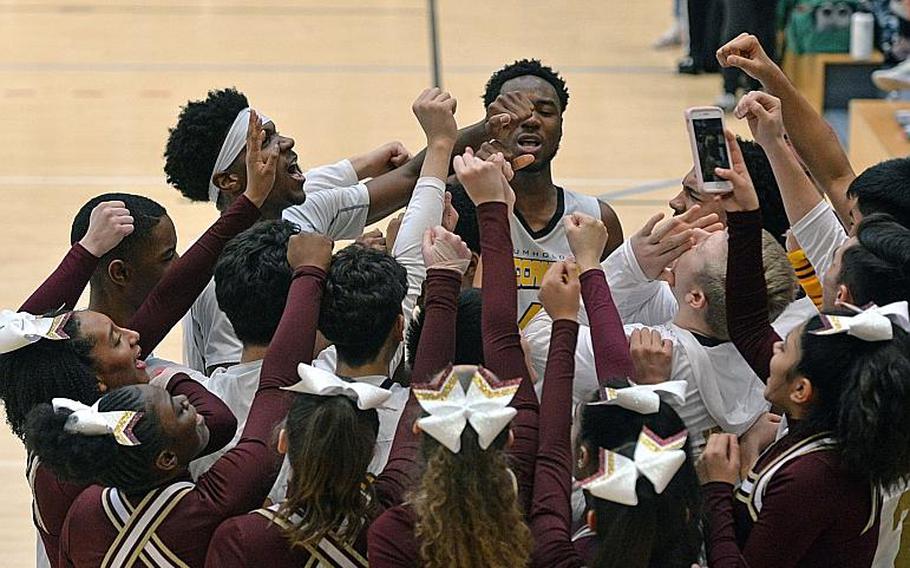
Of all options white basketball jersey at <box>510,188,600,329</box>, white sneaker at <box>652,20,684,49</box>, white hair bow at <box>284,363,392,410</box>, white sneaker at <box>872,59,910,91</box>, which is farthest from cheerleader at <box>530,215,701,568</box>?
white sneaker at <box>652,20,684,49</box>

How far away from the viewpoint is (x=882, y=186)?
3291mm

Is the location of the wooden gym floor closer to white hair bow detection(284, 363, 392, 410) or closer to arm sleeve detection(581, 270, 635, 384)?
arm sleeve detection(581, 270, 635, 384)

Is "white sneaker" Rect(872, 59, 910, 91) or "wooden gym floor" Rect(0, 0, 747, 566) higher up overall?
"white sneaker" Rect(872, 59, 910, 91)

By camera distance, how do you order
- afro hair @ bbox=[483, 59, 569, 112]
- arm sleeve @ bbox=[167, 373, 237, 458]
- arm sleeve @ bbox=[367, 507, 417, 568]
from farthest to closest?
afro hair @ bbox=[483, 59, 569, 112] → arm sleeve @ bbox=[167, 373, 237, 458] → arm sleeve @ bbox=[367, 507, 417, 568]

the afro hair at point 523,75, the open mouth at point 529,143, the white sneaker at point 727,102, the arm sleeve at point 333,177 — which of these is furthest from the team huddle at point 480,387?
the white sneaker at point 727,102

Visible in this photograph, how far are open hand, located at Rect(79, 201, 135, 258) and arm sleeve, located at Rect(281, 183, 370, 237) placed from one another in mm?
730

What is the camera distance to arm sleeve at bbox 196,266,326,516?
2.70m

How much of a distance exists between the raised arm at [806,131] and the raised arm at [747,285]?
0.60 metres

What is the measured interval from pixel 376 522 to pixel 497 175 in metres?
0.84

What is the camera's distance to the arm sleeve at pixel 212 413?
285cm

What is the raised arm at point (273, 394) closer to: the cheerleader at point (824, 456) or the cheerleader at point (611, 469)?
the cheerleader at point (611, 469)

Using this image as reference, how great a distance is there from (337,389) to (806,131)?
1639 mm

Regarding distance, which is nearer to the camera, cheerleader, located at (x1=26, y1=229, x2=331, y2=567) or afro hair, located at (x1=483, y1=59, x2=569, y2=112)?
cheerleader, located at (x1=26, y1=229, x2=331, y2=567)

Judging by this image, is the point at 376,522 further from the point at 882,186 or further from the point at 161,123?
the point at 161,123
